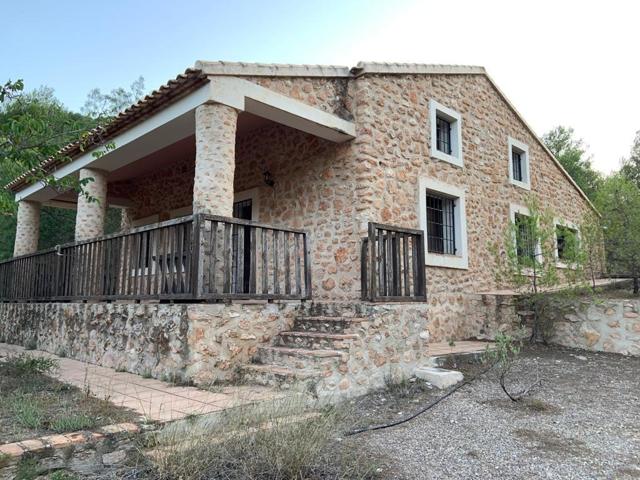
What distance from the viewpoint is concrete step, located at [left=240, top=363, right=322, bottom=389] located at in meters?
4.38

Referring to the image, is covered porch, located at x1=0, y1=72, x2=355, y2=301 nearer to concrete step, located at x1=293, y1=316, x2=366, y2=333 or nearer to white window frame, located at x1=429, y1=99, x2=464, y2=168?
concrete step, located at x1=293, y1=316, x2=366, y2=333

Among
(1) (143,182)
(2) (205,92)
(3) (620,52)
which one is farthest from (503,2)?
(1) (143,182)

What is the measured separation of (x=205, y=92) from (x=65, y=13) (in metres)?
7.71

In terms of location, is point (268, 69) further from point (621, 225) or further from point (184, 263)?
point (621, 225)

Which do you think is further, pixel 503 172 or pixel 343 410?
pixel 503 172

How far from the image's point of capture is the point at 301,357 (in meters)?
4.65

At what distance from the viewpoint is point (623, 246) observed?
318 inches

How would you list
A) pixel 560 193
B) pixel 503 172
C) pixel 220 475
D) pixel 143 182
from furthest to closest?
1. pixel 560 193
2. pixel 143 182
3. pixel 503 172
4. pixel 220 475

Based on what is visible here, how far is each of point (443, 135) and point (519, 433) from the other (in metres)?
6.64

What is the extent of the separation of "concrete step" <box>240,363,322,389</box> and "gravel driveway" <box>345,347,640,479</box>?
65cm

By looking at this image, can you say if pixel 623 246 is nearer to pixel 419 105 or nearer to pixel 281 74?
pixel 419 105

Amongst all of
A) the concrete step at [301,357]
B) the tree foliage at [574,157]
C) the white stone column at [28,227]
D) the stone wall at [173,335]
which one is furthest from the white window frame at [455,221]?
the tree foliage at [574,157]

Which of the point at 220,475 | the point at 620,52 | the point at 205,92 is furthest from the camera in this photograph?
the point at 620,52

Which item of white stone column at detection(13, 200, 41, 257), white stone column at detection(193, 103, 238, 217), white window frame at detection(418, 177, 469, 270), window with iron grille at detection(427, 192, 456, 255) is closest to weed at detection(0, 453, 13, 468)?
white stone column at detection(193, 103, 238, 217)
